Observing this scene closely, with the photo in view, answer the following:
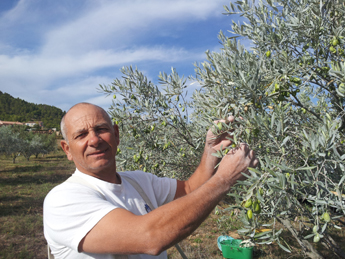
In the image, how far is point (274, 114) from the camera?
63.1 inches

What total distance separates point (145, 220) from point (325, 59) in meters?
2.14

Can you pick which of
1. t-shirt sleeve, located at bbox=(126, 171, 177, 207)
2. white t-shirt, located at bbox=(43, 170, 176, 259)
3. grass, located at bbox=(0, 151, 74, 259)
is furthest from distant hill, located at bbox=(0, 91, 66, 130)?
white t-shirt, located at bbox=(43, 170, 176, 259)

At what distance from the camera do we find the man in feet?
4.54

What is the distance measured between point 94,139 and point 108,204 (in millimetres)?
620

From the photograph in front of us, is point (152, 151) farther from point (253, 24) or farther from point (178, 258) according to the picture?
point (178, 258)

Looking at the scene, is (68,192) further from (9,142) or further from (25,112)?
(25,112)

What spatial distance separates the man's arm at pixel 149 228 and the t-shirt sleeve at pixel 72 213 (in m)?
0.04

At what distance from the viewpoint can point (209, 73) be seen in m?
2.23

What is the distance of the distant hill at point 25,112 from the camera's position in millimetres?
112387

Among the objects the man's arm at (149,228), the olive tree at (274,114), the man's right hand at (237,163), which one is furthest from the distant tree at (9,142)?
the man's right hand at (237,163)

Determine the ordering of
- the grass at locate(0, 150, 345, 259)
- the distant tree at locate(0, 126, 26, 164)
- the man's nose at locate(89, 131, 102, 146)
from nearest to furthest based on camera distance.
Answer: the man's nose at locate(89, 131, 102, 146) < the grass at locate(0, 150, 345, 259) < the distant tree at locate(0, 126, 26, 164)

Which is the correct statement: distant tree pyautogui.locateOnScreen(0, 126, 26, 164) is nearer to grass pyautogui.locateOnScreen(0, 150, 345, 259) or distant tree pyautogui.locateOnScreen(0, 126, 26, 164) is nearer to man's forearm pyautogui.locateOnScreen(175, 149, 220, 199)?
grass pyautogui.locateOnScreen(0, 150, 345, 259)

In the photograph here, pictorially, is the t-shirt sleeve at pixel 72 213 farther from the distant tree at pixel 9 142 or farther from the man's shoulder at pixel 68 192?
the distant tree at pixel 9 142

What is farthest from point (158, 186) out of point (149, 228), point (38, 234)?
point (38, 234)
